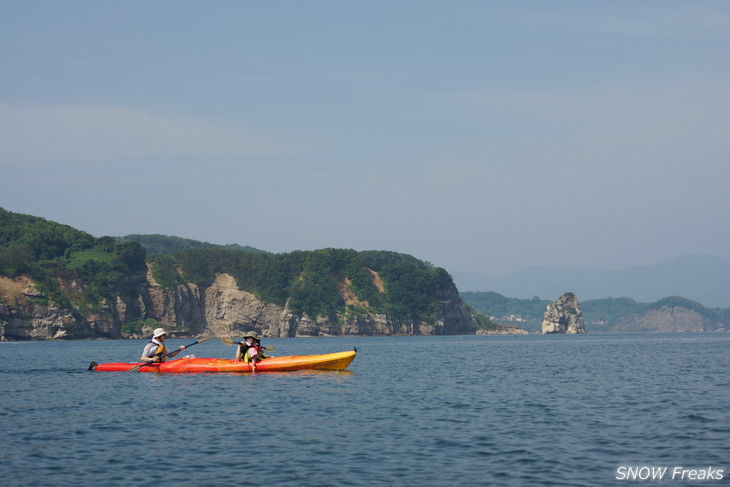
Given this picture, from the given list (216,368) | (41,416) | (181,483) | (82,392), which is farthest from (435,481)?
(216,368)

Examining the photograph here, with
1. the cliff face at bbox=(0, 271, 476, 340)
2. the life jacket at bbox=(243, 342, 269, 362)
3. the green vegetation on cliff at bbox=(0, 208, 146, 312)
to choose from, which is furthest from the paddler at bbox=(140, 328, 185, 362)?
the green vegetation on cliff at bbox=(0, 208, 146, 312)

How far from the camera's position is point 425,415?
2580 centimetres

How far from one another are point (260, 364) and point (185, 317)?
415 feet

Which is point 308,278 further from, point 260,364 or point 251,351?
point 251,351

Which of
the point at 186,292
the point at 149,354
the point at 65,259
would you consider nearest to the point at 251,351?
the point at 149,354

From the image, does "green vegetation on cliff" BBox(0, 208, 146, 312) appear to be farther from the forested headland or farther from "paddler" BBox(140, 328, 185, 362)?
"paddler" BBox(140, 328, 185, 362)

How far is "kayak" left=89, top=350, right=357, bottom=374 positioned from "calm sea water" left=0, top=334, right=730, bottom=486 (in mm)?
969

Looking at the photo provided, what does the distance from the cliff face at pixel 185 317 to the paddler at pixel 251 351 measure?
93980 millimetres

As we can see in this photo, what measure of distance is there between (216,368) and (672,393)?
22.0m

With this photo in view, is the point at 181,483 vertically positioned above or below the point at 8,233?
below

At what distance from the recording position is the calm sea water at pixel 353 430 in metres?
17.0

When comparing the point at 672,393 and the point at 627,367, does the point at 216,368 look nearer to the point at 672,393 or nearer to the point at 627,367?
the point at 672,393

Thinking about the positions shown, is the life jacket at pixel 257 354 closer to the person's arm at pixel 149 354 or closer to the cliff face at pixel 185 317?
the person's arm at pixel 149 354

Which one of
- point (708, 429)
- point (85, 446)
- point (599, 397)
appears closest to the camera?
point (85, 446)
